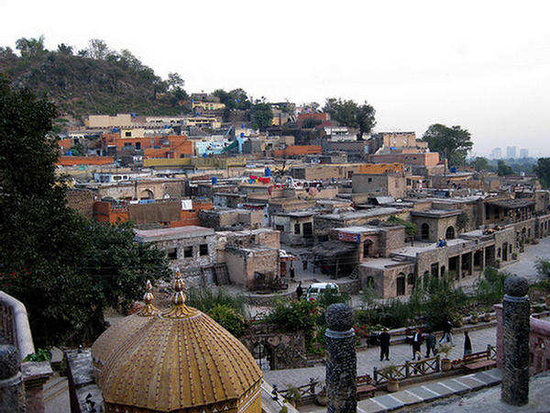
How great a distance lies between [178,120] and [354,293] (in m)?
54.7

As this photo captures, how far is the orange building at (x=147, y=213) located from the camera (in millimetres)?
28141

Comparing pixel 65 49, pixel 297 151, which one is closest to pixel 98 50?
pixel 65 49

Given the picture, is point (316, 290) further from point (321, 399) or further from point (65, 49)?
point (65, 49)

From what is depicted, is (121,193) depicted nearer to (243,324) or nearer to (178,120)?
(243,324)

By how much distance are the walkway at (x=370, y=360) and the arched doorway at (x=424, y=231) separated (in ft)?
46.6

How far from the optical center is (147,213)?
28828mm

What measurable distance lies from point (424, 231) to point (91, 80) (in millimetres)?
A: 70926

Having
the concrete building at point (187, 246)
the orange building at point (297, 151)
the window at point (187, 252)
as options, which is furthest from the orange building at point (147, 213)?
the orange building at point (297, 151)

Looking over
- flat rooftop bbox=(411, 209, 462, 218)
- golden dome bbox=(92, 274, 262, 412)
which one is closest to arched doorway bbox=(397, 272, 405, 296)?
flat rooftop bbox=(411, 209, 462, 218)

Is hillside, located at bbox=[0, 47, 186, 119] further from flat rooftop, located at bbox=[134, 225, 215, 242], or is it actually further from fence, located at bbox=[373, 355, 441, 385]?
fence, located at bbox=[373, 355, 441, 385]

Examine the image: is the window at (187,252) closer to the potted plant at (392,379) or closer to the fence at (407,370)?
the fence at (407,370)

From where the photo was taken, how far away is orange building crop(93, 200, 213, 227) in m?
28.1

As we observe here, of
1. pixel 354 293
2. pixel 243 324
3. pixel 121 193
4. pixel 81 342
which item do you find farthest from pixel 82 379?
pixel 121 193

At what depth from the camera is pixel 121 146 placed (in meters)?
56.1
